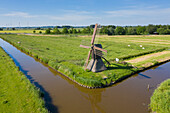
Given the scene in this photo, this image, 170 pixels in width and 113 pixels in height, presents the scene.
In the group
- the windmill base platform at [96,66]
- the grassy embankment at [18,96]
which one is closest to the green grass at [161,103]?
the windmill base platform at [96,66]

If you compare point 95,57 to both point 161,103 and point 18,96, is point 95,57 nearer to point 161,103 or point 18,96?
point 161,103

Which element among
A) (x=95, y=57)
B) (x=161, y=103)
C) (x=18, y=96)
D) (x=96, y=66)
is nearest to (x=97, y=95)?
(x=96, y=66)

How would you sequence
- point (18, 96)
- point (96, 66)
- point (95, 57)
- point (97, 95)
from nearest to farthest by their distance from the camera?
point (18, 96), point (97, 95), point (95, 57), point (96, 66)

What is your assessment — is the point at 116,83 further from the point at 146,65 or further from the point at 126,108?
the point at 146,65

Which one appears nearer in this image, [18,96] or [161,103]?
[161,103]

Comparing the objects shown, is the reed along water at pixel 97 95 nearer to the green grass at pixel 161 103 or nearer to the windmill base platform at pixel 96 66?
the green grass at pixel 161 103

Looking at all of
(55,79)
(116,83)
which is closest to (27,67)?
(55,79)
